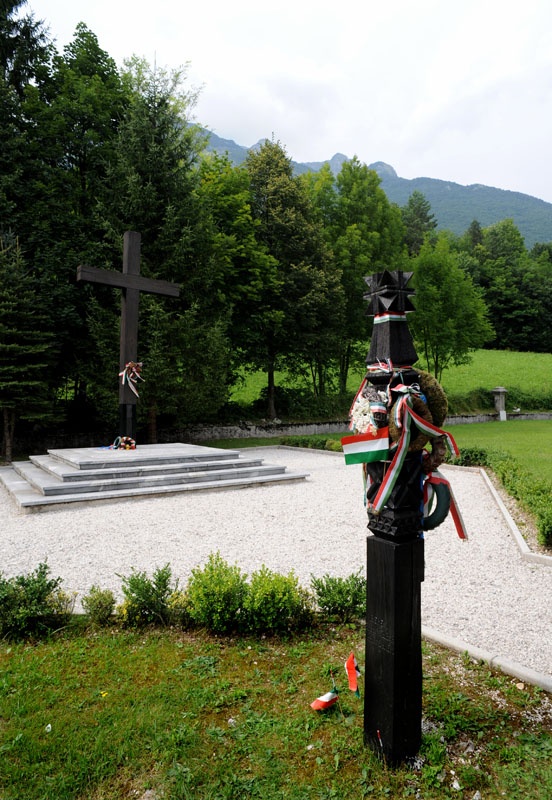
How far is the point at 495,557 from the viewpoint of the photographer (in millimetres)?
6535

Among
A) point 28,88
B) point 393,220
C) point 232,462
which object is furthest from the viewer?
point 393,220

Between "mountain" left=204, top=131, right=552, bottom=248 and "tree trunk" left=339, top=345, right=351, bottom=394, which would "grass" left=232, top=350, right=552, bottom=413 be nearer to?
"tree trunk" left=339, top=345, right=351, bottom=394

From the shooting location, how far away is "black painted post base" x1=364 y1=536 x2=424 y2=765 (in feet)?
8.73

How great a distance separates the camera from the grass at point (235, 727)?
2.58 m

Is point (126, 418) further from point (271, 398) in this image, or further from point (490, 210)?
point (490, 210)

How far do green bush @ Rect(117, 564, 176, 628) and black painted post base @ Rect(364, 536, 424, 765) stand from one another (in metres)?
2.20

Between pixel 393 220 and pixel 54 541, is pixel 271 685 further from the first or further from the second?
pixel 393 220

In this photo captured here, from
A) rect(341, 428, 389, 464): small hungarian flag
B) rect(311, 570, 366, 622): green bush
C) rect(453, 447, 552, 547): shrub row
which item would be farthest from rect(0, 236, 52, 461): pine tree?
rect(341, 428, 389, 464): small hungarian flag

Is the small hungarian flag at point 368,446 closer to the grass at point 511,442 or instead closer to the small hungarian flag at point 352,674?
the small hungarian flag at point 352,674

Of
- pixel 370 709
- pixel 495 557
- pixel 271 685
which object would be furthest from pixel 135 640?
pixel 495 557

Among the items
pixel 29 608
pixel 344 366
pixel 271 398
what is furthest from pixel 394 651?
pixel 344 366

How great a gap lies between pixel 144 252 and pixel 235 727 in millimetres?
16332

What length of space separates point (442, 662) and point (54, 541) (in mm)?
5656

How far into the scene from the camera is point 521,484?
29.8 ft
